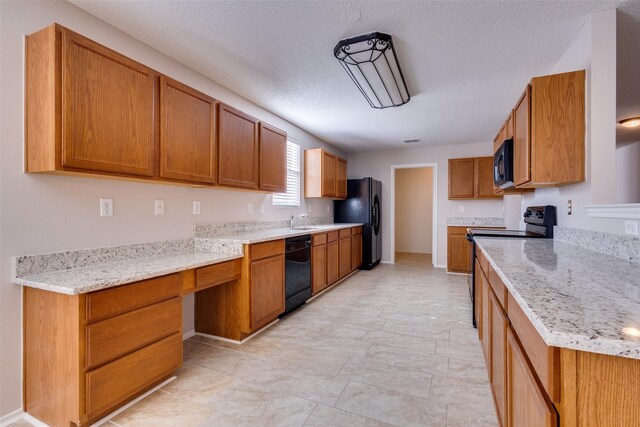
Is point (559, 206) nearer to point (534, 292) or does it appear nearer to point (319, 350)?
point (534, 292)

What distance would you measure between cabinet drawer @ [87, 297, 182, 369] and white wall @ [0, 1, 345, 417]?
1.90 feet

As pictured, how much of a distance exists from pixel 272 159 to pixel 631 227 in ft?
9.77

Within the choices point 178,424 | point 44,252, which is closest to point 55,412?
point 178,424

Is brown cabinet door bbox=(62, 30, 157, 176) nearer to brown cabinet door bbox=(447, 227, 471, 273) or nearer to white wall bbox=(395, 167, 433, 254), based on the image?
brown cabinet door bbox=(447, 227, 471, 273)

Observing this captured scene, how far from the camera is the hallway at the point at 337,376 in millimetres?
1695

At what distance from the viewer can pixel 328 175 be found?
4.92 metres

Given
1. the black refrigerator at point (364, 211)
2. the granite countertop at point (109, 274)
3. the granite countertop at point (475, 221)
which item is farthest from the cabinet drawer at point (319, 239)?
the granite countertop at point (475, 221)

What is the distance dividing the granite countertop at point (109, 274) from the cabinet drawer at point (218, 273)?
0.07m

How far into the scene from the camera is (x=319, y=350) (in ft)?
8.18

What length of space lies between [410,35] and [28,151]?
2606 mm

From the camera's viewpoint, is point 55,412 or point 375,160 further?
point 375,160

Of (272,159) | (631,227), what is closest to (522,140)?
(631,227)

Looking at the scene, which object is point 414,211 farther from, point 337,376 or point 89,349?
point 89,349

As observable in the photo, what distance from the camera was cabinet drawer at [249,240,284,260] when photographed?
106 inches
